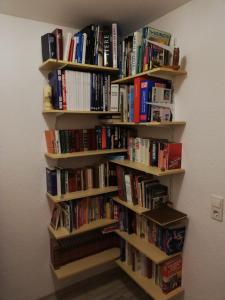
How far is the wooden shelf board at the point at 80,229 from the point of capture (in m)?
1.92

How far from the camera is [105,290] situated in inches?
86.2

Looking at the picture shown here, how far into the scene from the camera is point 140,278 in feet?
6.32

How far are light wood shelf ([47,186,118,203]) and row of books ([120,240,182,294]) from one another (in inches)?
20.4

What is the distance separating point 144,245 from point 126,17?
1830 mm

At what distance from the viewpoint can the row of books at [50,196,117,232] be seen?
196 cm

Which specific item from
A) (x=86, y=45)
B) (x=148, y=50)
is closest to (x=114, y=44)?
(x=86, y=45)

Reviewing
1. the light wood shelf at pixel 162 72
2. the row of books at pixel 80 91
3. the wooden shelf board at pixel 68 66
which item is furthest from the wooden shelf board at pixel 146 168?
the wooden shelf board at pixel 68 66

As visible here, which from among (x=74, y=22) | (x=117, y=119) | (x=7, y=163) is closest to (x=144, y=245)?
(x=117, y=119)

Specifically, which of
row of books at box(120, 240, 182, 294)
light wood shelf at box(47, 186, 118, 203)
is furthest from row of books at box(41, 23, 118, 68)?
row of books at box(120, 240, 182, 294)

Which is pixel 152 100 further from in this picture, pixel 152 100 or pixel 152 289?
pixel 152 289

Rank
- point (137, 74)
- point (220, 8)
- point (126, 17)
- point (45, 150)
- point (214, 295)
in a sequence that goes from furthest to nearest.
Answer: point (45, 150) → point (126, 17) → point (137, 74) → point (214, 295) → point (220, 8)

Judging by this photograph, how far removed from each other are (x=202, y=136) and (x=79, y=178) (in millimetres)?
1070

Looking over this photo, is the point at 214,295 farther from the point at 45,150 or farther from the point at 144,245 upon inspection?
the point at 45,150

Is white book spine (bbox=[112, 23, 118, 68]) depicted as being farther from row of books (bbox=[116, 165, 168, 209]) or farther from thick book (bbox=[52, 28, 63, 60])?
row of books (bbox=[116, 165, 168, 209])
